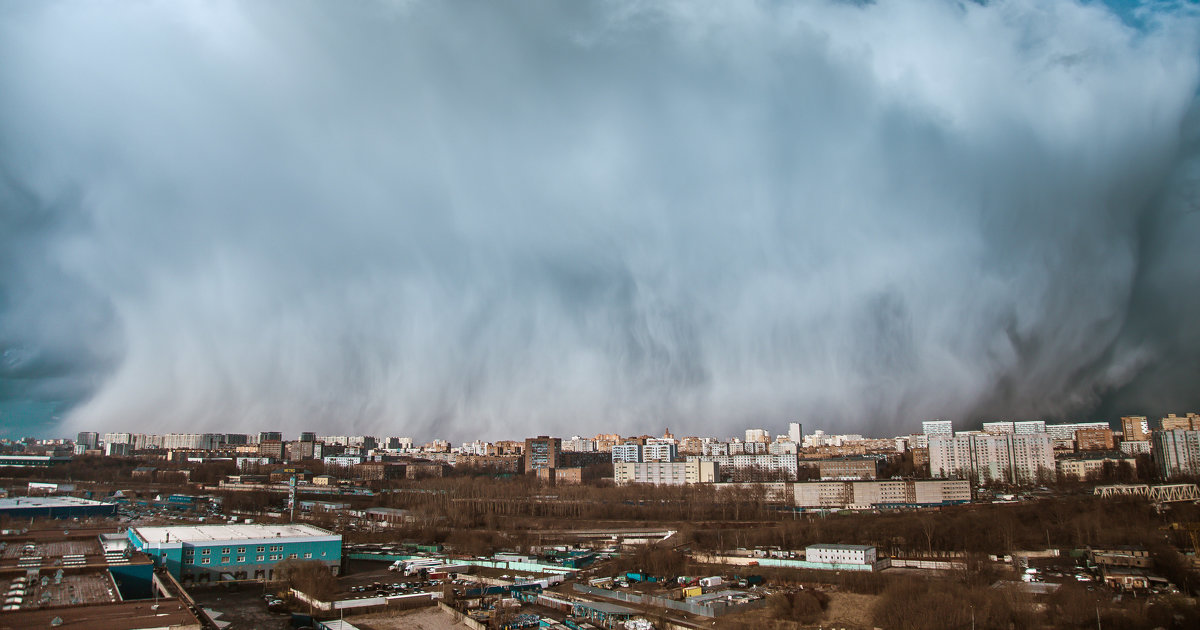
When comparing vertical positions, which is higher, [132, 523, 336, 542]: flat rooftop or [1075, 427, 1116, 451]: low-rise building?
[1075, 427, 1116, 451]: low-rise building

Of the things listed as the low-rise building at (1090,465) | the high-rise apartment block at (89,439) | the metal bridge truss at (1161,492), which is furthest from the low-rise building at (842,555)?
the high-rise apartment block at (89,439)

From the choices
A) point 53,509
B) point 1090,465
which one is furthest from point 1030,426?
point 53,509

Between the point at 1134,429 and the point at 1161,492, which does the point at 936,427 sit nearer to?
the point at 1134,429

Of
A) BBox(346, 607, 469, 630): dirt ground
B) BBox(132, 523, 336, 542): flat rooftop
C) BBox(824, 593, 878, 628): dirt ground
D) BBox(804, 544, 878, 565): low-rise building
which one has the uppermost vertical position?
BBox(132, 523, 336, 542): flat rooftop

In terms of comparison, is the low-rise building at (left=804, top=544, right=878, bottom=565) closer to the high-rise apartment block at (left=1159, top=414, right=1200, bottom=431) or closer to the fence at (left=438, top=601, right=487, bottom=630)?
the fence at (left=438, top=601, right=487, bottom=630)

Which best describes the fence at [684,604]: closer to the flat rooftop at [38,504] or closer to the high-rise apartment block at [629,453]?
the flat rooftop at [38,504]

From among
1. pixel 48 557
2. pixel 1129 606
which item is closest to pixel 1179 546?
pixel 1129 606

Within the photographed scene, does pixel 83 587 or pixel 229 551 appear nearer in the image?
pixel 83 587

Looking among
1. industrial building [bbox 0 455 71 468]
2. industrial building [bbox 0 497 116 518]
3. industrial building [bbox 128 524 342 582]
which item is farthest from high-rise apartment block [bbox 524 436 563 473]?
industrial building [bbox 0 455 71 468]
